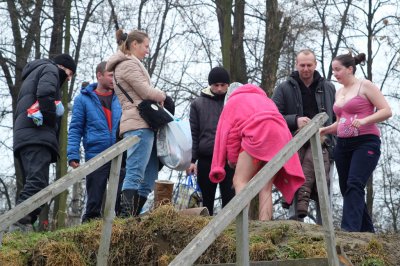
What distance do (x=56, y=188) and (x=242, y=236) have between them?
1.17 metres

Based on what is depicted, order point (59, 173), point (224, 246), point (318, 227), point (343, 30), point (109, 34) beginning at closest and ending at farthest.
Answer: point (224, 246)
point (318, 227)
point (59, 173)
point (109, 34)
point (343, 30)

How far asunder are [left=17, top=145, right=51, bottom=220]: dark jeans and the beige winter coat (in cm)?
72

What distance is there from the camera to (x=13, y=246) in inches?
253

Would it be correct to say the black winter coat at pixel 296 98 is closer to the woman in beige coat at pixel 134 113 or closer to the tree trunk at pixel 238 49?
the woman in beige coat at pixel 134 113

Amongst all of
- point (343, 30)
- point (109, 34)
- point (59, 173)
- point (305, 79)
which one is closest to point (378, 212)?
point (343, 30)

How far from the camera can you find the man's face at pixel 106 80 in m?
8.27

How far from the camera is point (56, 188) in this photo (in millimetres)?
4762

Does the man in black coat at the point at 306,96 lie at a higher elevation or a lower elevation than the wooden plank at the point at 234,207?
higher

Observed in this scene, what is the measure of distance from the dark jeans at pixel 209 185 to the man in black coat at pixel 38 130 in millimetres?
1492

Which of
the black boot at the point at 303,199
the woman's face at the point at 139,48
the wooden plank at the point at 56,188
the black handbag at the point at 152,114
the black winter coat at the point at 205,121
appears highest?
the woman's face at the point at 139,48

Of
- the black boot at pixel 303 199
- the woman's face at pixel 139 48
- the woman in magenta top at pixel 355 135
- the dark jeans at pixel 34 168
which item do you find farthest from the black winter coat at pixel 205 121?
the dark jeans at pixel 34 168

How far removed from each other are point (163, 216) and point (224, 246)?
81cm

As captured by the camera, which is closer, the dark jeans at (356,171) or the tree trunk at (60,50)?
the dark jeans at (356,171)

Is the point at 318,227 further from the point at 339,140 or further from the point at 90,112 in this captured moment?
the point at 90,112
